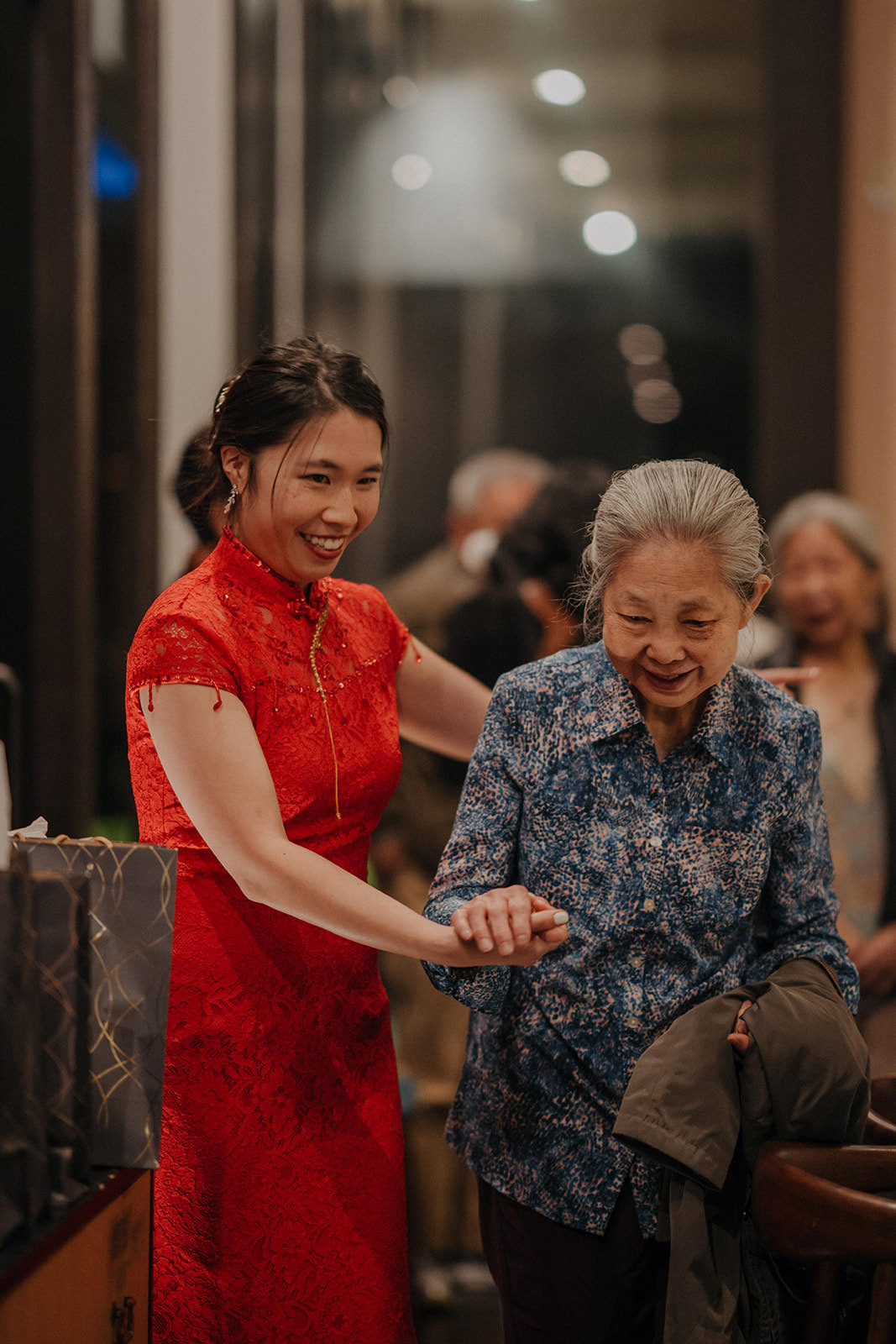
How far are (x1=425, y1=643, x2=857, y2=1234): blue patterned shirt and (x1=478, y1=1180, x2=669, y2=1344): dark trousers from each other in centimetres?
3

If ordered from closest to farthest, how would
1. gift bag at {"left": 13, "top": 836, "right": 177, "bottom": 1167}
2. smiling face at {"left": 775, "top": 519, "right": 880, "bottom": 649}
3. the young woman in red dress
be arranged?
gift bag at {"left": 13, "top": 836, "right": 177, "bottom": 1167}
the young woman in red dress
smiling face at {"left": 775, "top": 519, "right": 880, "bottom": 649}

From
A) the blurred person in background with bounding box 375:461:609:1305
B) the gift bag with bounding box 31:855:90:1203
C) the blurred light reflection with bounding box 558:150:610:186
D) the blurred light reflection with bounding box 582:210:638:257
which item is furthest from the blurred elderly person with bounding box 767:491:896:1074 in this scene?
the blurred light reflection with bounding box 558:150:610:186

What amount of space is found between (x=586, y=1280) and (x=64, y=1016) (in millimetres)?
673

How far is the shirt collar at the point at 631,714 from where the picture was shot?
4.30ft

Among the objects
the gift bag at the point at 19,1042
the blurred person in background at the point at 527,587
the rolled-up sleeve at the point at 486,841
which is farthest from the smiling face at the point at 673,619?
the blurred person in background at the point at 527,587

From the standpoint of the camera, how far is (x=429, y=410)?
4781 millimetres

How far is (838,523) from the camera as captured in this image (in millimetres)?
2621

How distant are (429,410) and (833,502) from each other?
7.95ft

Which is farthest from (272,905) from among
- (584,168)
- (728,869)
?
(584,168)

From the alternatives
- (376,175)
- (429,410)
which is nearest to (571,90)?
(376,175)

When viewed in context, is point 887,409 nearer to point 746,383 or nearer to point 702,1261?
point 746,383

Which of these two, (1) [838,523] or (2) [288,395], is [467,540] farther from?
(2) [288,395]

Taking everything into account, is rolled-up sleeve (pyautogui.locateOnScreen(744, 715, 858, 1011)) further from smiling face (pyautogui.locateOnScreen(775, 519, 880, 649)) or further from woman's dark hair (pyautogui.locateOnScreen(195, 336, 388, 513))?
smiling face (pyautogui.locateOnScreen(775, 519, 880, 649))

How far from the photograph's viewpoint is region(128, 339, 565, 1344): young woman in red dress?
1.26 meters
